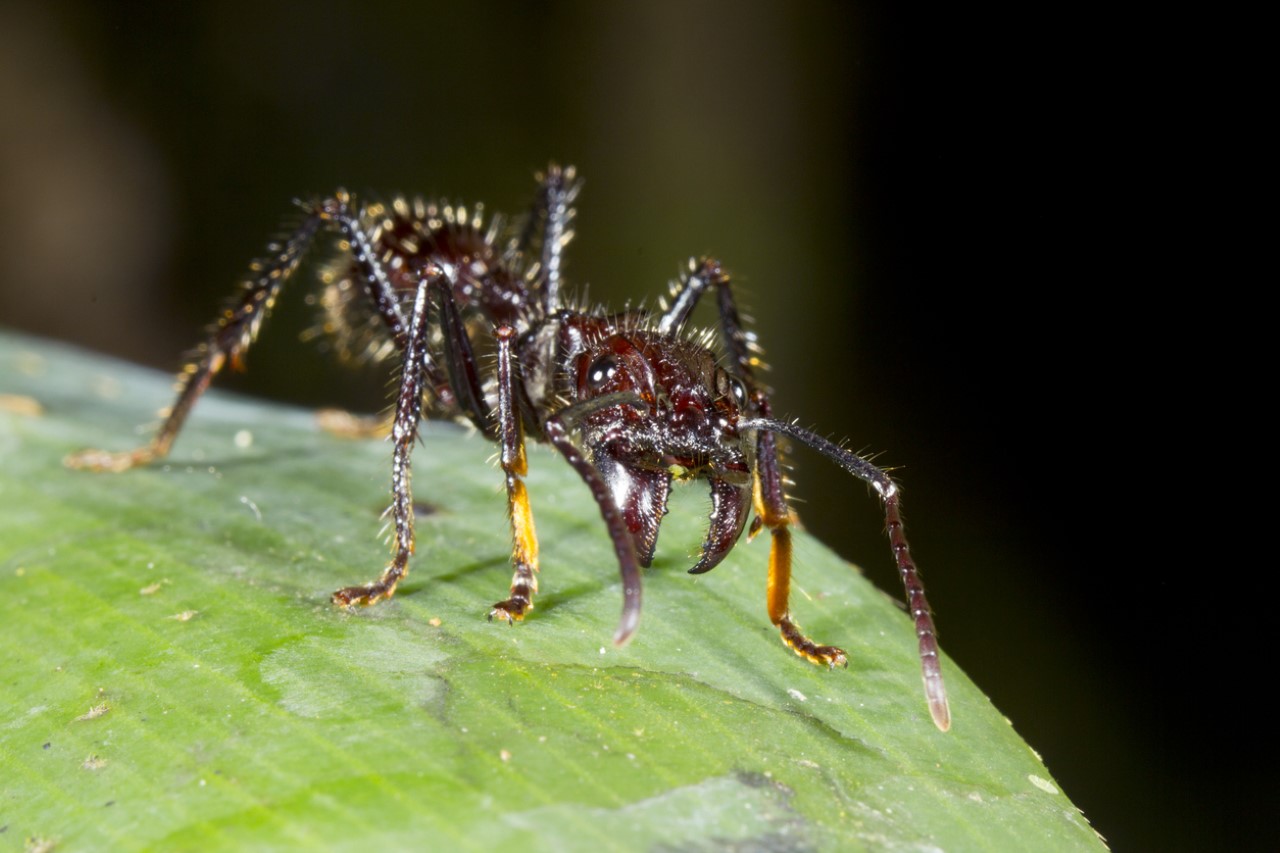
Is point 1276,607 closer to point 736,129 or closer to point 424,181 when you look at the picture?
point 736,129

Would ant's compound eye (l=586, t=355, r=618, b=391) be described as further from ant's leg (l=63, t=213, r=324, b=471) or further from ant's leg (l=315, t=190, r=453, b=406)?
ant's leg (l=63, t=213, r=324, b=471)

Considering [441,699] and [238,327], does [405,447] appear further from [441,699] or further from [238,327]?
[238,327]

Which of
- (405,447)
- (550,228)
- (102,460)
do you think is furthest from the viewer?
(550,228)

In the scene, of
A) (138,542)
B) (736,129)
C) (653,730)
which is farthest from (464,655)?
(736,129)

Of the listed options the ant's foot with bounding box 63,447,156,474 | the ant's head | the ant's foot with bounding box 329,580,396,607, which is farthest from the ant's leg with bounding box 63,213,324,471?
the ant's foot with bounding box 329,580,396,607

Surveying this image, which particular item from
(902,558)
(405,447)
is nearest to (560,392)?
(405,447)

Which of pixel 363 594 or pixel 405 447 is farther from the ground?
pixel 405 447

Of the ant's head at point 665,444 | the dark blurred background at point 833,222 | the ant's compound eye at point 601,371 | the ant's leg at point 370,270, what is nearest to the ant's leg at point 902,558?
the ant's head at point 665,444

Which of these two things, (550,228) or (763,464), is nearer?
(763,464)
